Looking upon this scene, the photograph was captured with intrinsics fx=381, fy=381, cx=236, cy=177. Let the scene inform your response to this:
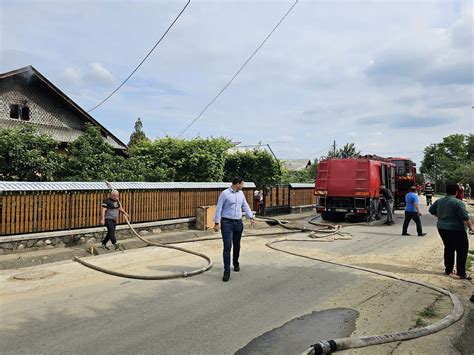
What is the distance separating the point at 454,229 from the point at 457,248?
353 millimetres

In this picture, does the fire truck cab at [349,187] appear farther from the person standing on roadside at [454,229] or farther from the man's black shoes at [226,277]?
the man's black shoes at [226,277]

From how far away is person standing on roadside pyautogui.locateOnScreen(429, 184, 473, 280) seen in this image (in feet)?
22.8

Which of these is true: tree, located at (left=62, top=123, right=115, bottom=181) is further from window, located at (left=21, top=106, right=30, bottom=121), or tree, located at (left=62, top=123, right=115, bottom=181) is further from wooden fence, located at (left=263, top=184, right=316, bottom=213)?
wooden fence, located at (left=263, top=184, right=316, bottom=213)

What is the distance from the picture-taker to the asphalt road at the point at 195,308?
4113 millimetres

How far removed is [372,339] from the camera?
13.2 ft

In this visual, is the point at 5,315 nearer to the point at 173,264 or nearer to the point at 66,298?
the point at 66,298

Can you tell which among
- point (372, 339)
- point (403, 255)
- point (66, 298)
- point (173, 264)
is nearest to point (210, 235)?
point (173, 264)

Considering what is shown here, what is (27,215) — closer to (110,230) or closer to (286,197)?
(110,230)

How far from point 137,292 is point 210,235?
21.5 feet

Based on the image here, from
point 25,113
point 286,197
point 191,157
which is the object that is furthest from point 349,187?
point 25,113

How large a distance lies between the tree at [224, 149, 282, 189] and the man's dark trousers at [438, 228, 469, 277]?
54.0 feet

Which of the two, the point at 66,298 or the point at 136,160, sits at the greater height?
the point at 136,160

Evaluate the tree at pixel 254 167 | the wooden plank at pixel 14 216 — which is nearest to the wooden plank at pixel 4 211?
the wooden plank at pixel 14 216

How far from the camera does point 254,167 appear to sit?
929 inches
